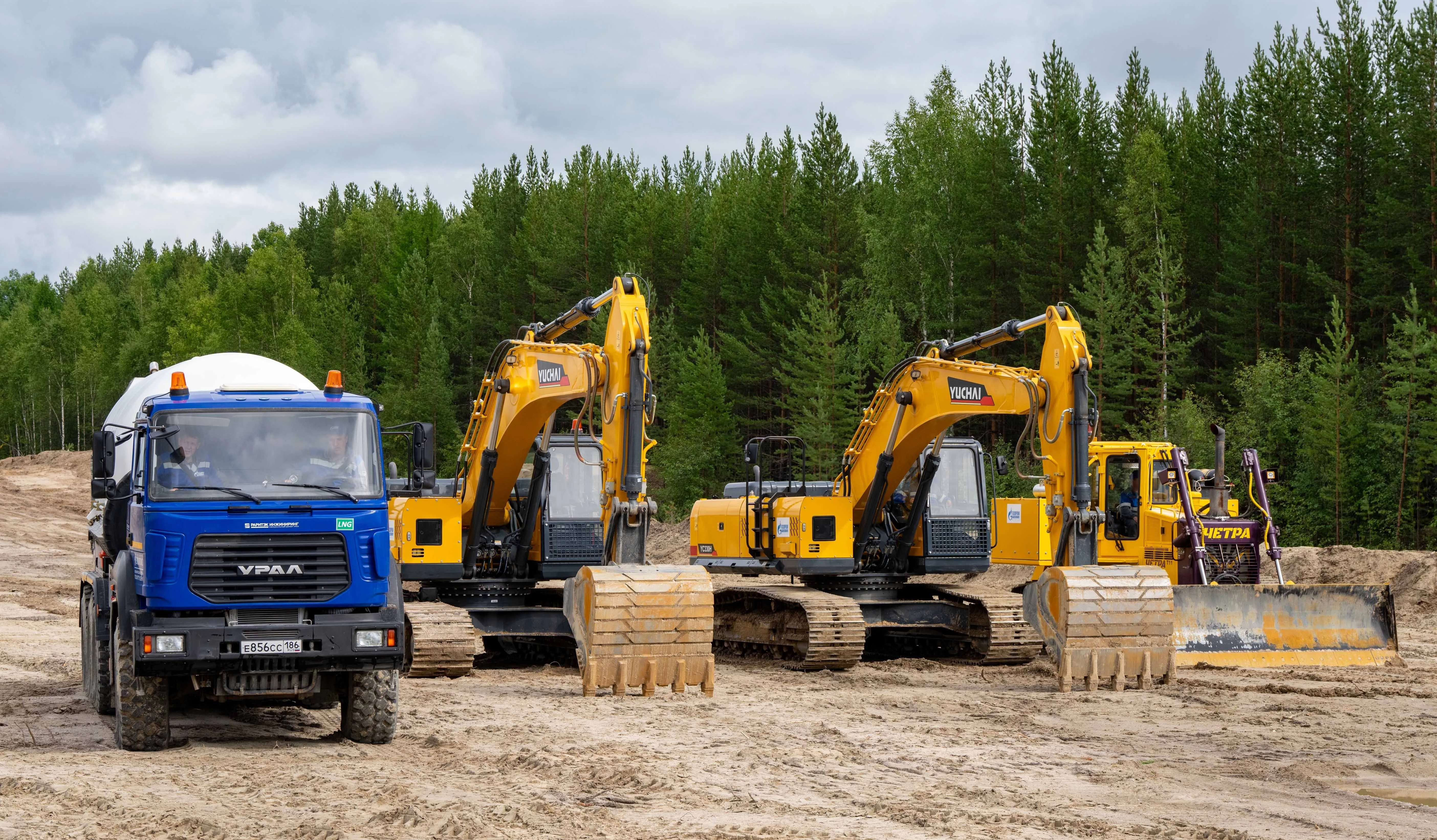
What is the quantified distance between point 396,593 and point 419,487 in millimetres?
1220

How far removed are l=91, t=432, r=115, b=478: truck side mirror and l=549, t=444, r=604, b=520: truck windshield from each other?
7.09 metres

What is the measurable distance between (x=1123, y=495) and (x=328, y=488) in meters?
13.2

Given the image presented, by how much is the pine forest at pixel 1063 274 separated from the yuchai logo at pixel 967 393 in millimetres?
19825

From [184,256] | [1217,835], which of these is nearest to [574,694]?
[1217,835]

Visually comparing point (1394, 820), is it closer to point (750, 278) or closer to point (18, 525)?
point (18, 525)

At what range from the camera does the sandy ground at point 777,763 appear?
8625 mm

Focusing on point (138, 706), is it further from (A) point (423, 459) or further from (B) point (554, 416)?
(B) point (554, 416)

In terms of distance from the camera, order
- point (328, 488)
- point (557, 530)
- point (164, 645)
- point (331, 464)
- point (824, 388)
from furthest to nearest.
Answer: point (824, 388) < point (557, 530) < point (331, 464) < point (328, 488) < point (164, 645)

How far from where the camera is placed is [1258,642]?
56.6 ft

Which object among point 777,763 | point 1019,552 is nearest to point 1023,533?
point 1019,552

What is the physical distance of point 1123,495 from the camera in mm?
20922

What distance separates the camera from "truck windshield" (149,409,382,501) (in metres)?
10.8

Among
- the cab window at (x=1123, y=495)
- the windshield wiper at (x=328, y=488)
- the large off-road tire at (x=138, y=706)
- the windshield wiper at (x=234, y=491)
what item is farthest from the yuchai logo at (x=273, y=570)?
the cab window at (x=1123, y=495)

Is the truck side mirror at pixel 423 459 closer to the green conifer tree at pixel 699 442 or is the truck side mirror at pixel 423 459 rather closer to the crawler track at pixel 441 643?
the crawler track at pixel 441 643
